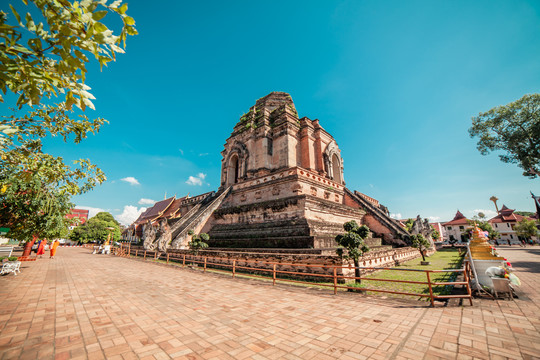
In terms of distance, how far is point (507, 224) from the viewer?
1812 inches

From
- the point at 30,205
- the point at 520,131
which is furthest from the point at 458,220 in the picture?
the point at 30,205

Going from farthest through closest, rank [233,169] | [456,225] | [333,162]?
[456,225]
[333,162]
[233,169]

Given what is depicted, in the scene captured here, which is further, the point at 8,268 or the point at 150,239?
the point at 150,239

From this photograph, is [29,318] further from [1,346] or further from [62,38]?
[62,38]

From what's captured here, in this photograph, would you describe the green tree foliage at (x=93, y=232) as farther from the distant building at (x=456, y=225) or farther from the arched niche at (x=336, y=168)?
the distant building at (x=456, y=225)

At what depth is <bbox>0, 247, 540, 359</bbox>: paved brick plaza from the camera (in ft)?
10.0

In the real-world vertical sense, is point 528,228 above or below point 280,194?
below

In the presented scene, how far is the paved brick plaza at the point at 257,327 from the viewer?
305 cm

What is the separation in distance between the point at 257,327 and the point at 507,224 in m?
66.9

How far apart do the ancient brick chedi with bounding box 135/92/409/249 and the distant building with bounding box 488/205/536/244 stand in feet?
141

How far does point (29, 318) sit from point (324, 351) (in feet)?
19.3

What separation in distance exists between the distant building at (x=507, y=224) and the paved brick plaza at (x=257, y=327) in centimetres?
5855

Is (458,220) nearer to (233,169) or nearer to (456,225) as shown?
(456,225)

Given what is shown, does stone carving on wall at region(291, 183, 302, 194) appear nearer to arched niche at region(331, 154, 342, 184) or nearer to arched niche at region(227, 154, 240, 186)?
arched niche at region(227, 154, 240, 186)
